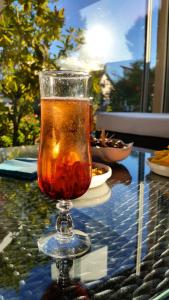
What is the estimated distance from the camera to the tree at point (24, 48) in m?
2.73

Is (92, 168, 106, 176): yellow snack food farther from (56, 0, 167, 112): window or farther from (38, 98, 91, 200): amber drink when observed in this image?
(56, 0, 167, 112): window

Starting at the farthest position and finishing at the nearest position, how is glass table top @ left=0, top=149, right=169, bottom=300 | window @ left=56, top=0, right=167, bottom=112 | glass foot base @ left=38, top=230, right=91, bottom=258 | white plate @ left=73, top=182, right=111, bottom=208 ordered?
window @ left=56, top=0, right=167, bottom=112
white plate @ left=73, top=182, right=111, bottom=208
glass foot base @ left=38, top=230, right=91, bottom=258
glass table top @ left=0, top=149, right=169, bottom=300

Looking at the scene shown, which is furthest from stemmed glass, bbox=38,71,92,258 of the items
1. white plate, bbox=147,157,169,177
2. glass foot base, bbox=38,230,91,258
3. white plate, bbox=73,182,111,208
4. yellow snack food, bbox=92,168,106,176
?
white plate, bbox=147,157,169,177

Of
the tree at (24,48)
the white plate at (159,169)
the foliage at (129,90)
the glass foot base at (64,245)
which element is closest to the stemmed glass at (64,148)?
the glass foot base at (64,245)

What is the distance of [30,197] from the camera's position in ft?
2.87

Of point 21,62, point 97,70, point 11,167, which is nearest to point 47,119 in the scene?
point 11,167

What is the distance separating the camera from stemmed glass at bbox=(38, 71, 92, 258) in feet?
1.98

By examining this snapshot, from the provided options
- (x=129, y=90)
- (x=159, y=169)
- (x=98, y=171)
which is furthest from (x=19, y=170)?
(x=129, y=90)

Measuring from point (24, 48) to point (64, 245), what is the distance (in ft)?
8.25

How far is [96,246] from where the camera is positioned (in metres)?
0.59

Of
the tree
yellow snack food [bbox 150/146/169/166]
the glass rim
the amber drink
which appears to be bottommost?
yellow snack food [bbox 150/146/169/166]

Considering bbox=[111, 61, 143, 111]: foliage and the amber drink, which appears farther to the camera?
bbox=[111, 61, 143, 111]: foliage

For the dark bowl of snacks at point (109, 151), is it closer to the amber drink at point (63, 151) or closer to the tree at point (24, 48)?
the amber drink at point (63, 151)

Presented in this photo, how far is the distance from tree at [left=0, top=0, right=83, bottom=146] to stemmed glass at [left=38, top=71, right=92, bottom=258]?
2.15 metres
